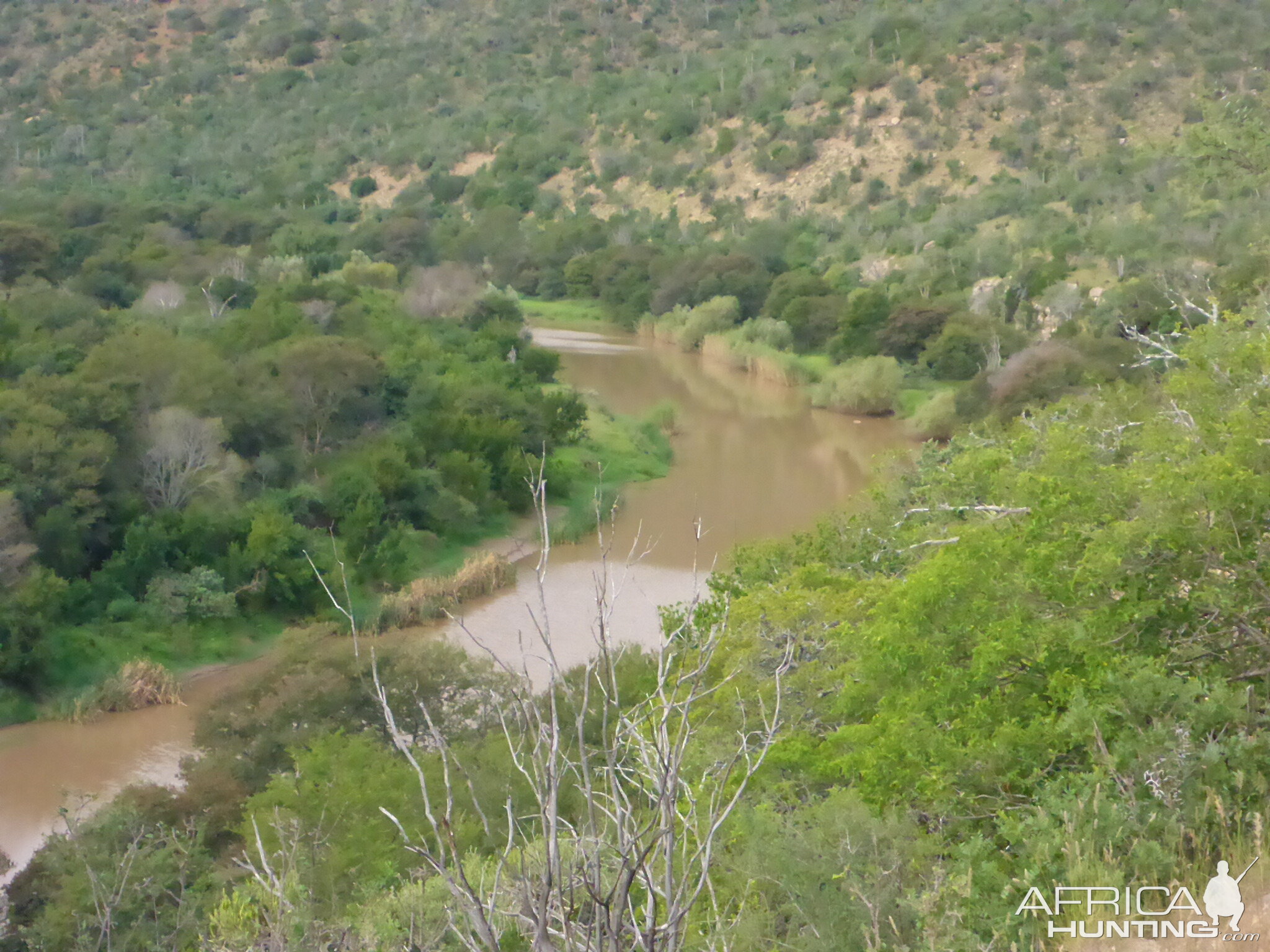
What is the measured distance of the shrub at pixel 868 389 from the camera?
38.8 meters

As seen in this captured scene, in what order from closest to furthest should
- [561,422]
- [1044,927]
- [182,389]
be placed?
[1044,927], [182,389], [561,422]

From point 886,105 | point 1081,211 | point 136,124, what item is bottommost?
point 1081,211

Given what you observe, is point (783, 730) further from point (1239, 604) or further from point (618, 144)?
point (618, 144)

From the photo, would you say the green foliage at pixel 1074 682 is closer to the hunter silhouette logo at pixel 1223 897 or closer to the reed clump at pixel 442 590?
the hunter silhouette logo at pixel 1223 897

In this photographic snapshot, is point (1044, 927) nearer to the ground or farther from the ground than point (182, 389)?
farther from the ground

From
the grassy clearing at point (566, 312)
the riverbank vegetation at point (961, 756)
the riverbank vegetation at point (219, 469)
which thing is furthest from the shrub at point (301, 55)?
the riverbank vegetation at point (961, 756)

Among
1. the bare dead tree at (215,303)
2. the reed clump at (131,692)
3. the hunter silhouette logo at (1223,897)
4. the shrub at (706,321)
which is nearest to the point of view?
the hunter silhouette logo at (1223,897)

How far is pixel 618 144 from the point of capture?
8031 centimetres

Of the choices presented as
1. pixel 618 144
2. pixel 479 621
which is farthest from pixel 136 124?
pixel 479 621

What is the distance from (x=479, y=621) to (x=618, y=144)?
206 feet

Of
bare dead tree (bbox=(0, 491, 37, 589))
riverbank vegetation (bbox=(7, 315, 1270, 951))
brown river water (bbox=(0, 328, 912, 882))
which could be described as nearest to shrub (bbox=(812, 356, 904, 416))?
brown river water (bbox=(0, 328, 912, 882))

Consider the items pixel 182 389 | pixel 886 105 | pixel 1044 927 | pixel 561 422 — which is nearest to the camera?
pixel 1044 927

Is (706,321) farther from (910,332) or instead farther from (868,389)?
(868,389)

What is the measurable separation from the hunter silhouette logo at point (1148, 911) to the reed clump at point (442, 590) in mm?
17132
